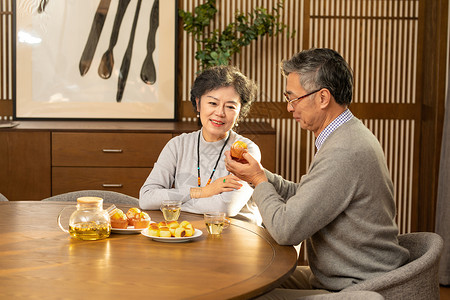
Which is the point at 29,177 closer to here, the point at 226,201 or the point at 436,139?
the point at 226,201

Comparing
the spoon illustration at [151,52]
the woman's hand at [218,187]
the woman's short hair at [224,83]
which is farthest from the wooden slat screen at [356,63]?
the woman's hand at [218,187]

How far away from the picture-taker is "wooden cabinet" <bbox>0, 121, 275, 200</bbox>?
16.4 feet

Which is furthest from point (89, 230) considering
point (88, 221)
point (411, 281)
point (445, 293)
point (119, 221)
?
point (445, 293)

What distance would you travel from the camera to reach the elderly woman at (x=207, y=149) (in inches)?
134

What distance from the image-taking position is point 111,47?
5496 mm

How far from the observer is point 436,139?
5348mm

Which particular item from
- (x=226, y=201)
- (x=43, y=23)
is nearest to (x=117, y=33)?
(x=43, y=23)

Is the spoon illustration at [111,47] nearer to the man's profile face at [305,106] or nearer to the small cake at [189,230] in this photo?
the man's profile face at [305,106]

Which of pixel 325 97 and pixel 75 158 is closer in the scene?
pixel 325 97

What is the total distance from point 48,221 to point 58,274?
80cm

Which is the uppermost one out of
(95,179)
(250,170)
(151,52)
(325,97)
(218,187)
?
(151,52)

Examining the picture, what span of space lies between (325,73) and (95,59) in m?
3.15

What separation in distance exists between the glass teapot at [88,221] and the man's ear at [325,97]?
3.27 ft

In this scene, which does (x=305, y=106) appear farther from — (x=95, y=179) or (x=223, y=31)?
(x=223, y=31)
